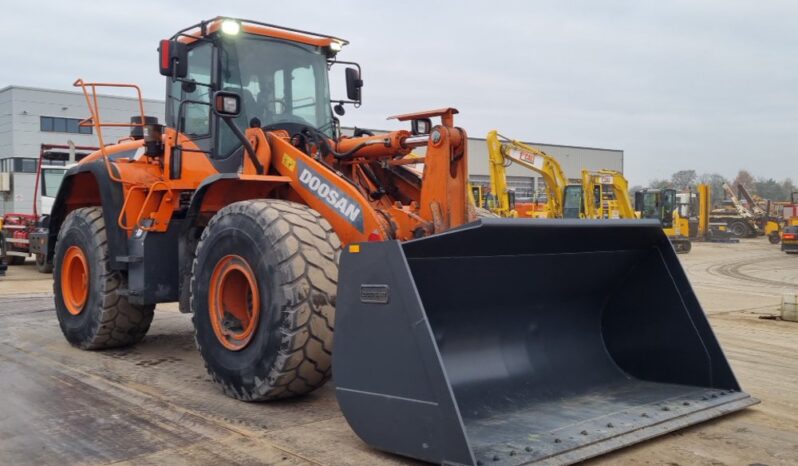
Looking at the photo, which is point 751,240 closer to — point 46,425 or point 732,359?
point 732,359

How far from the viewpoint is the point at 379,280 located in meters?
3.90

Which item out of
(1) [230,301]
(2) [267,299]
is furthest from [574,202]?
(2) [267,299]

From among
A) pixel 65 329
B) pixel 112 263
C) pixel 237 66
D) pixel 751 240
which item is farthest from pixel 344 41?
pixel 751 240

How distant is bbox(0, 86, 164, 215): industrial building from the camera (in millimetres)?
38594

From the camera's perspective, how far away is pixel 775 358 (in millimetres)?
6809

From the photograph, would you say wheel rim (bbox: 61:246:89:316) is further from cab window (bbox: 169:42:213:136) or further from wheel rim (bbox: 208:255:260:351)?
wheel rim (bbox: 208:255:260:351)

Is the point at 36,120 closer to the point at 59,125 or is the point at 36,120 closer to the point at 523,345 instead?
the point at 59,125

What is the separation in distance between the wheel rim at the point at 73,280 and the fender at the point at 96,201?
2.12ft

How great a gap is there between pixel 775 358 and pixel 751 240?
34.9 meters

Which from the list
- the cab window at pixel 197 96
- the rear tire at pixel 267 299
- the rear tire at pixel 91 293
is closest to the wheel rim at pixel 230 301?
the rear tire at pixel 267 299

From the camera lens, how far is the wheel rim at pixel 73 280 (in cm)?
737

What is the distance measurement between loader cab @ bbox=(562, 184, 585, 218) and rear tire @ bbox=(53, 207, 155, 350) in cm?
1957

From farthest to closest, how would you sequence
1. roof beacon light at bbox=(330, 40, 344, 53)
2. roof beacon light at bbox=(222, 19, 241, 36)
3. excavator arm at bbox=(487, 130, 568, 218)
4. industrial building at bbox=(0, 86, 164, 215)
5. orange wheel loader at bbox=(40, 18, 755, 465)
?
industrial building at bbox=(0, 86, 164, 215) < excavator arm at bbox=(487, 130, 568, 218) < roof beacon light at bbox=(330, 40, 344, 53) < roof beacon light at bbox=(222, 19, 241, 36) < orange wheel loader at bbox=(40, 18, 755, 465)

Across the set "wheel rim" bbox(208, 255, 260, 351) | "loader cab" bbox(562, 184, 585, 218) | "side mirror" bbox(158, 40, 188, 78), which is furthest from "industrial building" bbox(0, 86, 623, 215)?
"wheel rim" bbox(208, 255, 260, 351)
